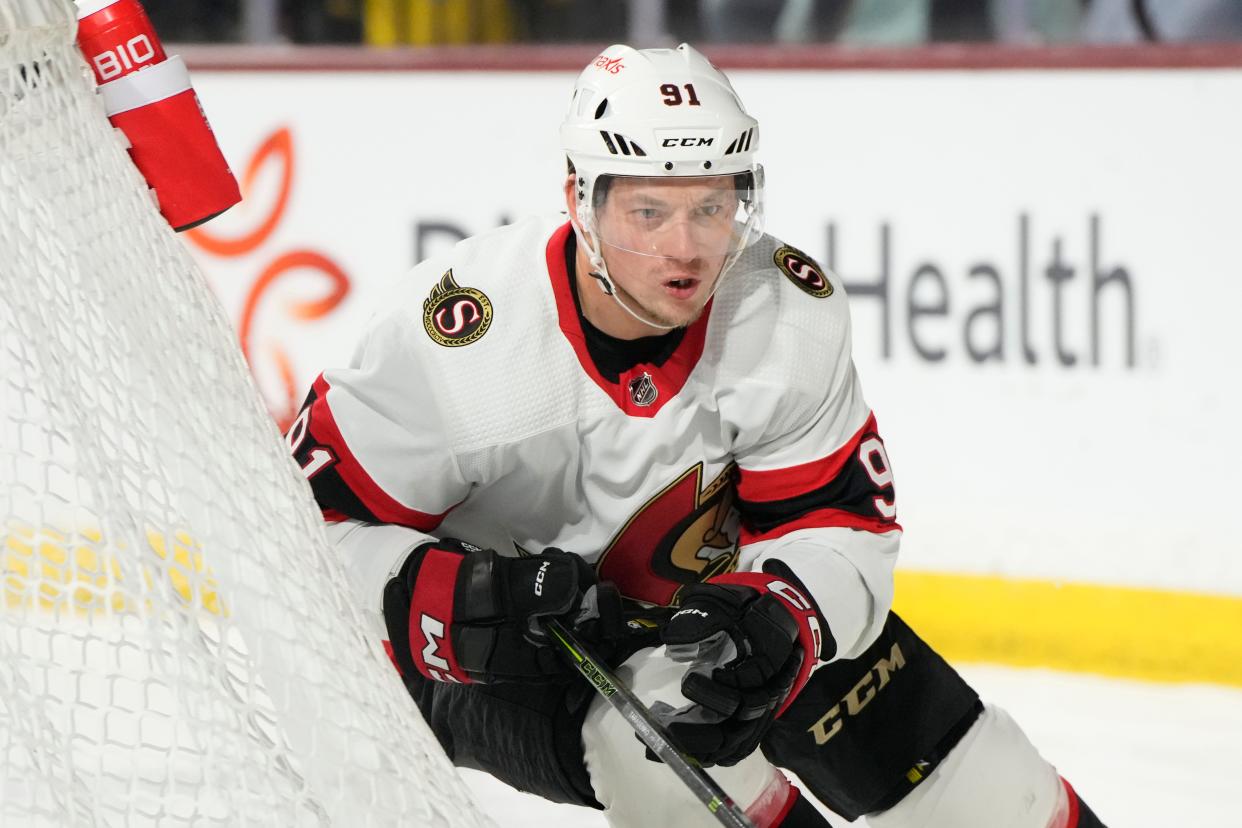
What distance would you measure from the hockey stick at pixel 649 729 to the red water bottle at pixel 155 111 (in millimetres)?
579

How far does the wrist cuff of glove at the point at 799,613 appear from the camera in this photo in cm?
173

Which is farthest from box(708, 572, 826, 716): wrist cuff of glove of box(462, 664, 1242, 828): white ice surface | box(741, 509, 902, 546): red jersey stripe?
box(462, 664, 1242, 828): white ice surface

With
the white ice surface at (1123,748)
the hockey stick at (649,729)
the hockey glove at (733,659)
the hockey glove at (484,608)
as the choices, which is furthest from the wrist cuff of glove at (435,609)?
the white ice surface at (1123,748)

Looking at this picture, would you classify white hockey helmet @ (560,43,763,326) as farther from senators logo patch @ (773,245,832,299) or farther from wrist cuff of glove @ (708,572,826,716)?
wrist cuff of glove @ (708,572,826,716)

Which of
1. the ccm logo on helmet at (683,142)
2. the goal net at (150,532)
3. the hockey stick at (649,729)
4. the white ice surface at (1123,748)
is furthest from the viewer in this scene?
the white ice surface at (1123,748)

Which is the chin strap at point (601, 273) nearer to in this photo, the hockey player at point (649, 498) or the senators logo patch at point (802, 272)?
the hockey player at point (649, 498)

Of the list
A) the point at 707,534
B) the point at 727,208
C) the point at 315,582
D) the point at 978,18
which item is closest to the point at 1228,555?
the point at 978,18

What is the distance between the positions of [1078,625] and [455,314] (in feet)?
4.82

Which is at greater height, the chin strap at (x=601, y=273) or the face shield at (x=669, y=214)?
Answer: the face shield at (x=669, y=214)

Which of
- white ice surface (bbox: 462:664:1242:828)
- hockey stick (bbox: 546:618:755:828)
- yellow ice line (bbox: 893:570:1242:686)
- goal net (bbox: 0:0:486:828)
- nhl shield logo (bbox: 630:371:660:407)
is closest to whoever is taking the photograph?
goal net (bbox: 0:0:486:828)

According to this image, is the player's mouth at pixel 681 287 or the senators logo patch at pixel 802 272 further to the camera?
the senators logo patch at pixel 802 272

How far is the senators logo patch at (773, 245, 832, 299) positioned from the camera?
1.95 metres

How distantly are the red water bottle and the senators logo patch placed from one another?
0.71 metres

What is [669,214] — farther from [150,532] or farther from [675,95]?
[150,532]
